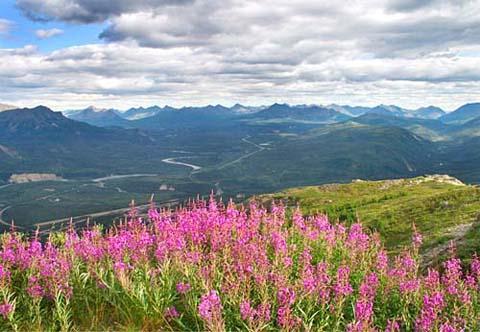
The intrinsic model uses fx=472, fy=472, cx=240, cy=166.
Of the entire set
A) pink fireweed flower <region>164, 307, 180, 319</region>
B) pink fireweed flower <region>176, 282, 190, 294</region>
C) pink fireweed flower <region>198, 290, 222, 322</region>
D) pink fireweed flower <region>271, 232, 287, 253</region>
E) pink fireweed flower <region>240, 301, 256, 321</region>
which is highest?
pink fireweed flower <region>198, 290, 222, 322</region>

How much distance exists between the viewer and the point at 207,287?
26.9ft

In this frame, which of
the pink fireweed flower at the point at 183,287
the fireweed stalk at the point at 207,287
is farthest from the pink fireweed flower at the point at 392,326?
the pink fireweed flower at the point at 183,287

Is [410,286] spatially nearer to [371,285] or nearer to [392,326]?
[371,285]

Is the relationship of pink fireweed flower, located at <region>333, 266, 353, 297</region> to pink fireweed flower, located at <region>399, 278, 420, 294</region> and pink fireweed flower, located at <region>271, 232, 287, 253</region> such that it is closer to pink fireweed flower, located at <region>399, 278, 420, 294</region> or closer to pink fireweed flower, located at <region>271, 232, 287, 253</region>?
pink fireweed flower, located at <region>399, 278, 420, 294</region>

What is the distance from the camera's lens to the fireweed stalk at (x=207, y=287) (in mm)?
8070

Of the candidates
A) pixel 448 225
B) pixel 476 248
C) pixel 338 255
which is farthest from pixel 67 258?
pixel 448 225

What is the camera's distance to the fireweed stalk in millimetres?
8070

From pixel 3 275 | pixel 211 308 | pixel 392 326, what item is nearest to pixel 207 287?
pixel 211 308

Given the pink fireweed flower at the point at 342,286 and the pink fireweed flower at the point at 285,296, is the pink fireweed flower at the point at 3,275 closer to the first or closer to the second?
the pink fireweed flower at the point at 285,296

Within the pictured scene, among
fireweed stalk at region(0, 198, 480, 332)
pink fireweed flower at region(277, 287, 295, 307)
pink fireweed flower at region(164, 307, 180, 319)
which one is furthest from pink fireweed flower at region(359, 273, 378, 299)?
pink fireweed flower at region(164, 307, 180, 319)

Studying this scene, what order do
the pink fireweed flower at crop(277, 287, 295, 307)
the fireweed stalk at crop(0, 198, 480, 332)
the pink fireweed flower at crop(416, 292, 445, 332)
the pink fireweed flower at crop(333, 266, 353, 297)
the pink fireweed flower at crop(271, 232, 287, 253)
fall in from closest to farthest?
1. the pink fireweed flower at crop(416, 292, 445, 332)
2. the pink fireweed flower at crop(277, 287, 295, 307)
3. the fireweed stalk at crop(0, 198, 480, 332)
4. the pink fireweed flower at crop(333, 266, 353, 297)
5. the pink fireweed flower at crop(271, 232, 287, 253)

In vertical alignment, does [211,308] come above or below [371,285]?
above

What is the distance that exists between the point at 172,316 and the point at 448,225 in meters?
23.6

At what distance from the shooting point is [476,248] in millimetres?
15812
